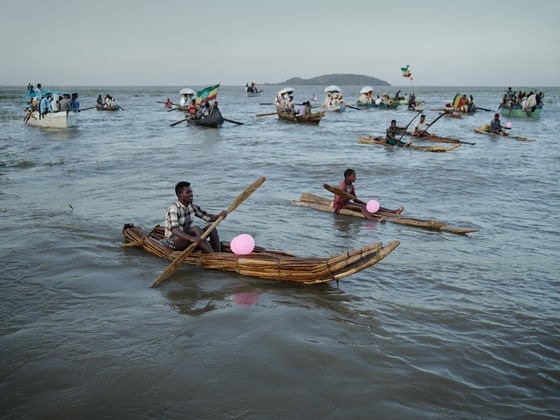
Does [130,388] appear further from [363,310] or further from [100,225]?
[100,225]

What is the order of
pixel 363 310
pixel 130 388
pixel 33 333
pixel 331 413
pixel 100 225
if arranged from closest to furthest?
1. pixel 331 413
2. pixel 130 388
3. pixel 33 333
4. pixel 363 310
5. pixel 100 225

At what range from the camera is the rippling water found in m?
3.50

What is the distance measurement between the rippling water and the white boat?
12.6 metres

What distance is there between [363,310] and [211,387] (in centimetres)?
196

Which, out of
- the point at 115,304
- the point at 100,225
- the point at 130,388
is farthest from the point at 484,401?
the point at 100,225

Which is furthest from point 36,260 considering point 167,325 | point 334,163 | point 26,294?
point 334,163

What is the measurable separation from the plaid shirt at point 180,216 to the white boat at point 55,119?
61.4 feet

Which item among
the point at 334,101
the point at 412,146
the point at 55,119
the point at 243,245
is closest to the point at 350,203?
the point at 243,245

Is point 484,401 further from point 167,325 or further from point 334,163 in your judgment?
point 334,163

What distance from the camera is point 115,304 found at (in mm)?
4988

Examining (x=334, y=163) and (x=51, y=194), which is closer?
(x=51, y=194)

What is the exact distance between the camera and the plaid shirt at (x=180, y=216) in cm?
580

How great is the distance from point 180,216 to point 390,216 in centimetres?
399

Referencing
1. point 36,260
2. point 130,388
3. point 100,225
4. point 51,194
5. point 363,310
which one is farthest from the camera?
point 51,194
